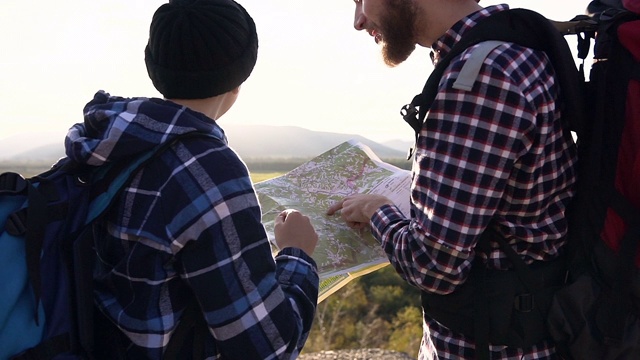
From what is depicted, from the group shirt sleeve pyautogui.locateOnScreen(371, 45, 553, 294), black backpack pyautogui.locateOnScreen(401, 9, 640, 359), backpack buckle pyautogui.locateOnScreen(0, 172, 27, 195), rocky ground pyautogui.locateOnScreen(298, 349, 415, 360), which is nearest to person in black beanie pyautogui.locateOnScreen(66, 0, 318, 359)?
backpack buckle pyautogui.locateOnScreen(0, 172, 27, 195)

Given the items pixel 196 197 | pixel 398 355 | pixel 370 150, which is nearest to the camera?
pixel 196 197

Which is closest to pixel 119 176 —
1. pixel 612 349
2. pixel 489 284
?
pixel 489 284

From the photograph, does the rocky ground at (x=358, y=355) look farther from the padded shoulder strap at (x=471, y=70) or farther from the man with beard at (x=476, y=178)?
the padded shoulder strap at (x=471, y=70)

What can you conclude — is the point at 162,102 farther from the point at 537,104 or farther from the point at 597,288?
the point at 597,288

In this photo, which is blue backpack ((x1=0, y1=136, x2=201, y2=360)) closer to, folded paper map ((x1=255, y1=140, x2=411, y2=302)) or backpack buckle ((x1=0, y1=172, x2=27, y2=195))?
backpack buckle ((x1=0, y1=172, x2=27, y2=195))

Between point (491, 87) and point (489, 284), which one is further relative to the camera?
point (489, 284)

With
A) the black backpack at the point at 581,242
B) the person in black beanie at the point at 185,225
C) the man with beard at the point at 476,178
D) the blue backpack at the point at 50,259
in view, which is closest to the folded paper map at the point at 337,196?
A: the man with beard at the point at 476,178

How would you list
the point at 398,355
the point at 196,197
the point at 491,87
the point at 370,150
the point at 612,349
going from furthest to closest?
1. the point at 398,355
2. the point at 370,150
3. the point at 612,349
4. the point at 491,87
5. the point at 196,197
